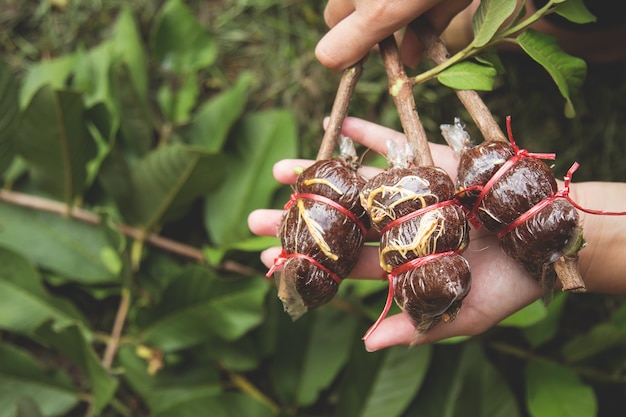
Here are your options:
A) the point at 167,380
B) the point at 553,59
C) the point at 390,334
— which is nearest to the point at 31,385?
the point at 167,380

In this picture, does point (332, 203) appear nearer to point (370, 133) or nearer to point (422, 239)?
point (422, 239)

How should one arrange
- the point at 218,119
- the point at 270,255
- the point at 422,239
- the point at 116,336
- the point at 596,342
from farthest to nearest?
the point at 218,119 < the point at 116,336 < the point at 596,342 < the point at 270,255 < the point at 422,239

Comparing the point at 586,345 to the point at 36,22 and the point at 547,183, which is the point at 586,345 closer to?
the point at 547,183

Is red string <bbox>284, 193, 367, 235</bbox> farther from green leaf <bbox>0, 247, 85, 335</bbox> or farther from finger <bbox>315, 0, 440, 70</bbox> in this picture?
green leaf <bbox>0, 247, 85, 335</bbox>

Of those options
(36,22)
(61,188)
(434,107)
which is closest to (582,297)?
(434,107)

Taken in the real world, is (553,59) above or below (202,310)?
above

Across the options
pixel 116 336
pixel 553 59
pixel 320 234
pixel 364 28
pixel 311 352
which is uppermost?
pixel 364 28
